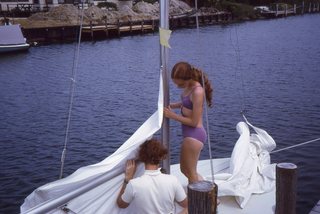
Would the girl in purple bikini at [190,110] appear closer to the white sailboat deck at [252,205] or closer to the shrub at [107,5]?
the white sailboat deck at [252,205]

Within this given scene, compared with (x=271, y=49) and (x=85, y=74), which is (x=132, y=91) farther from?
(x=271, y=49)

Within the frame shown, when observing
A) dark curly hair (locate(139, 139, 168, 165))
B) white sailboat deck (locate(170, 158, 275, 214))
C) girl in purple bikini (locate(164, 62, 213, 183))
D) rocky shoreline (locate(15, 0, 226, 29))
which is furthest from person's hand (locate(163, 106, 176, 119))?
rocky shoreline (locate(15, 0, 226, 29))

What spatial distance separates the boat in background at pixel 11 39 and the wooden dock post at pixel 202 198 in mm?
37622

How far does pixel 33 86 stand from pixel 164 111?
73.5 feet

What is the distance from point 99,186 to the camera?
4.30 meters

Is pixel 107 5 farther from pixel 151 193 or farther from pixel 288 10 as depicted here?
pixel 151 193

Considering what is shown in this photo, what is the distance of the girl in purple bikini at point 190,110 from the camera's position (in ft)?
14.9

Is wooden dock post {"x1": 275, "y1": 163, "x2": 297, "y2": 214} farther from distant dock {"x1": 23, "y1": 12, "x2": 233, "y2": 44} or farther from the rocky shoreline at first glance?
distant dock {"x1": 23, "y1": 12, "x2": 233, "y2": 44}

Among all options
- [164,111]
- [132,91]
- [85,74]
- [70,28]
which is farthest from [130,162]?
[70,28]

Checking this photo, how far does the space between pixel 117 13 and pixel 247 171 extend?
64161 millimetres

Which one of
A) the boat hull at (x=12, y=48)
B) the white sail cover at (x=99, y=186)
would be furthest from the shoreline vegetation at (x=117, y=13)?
the white sail cover at (x=99, y=186)

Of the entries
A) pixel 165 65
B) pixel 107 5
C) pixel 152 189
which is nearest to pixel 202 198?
pixel 152 189

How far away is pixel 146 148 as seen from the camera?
3822mm

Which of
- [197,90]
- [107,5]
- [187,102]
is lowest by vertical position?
[187,102]
